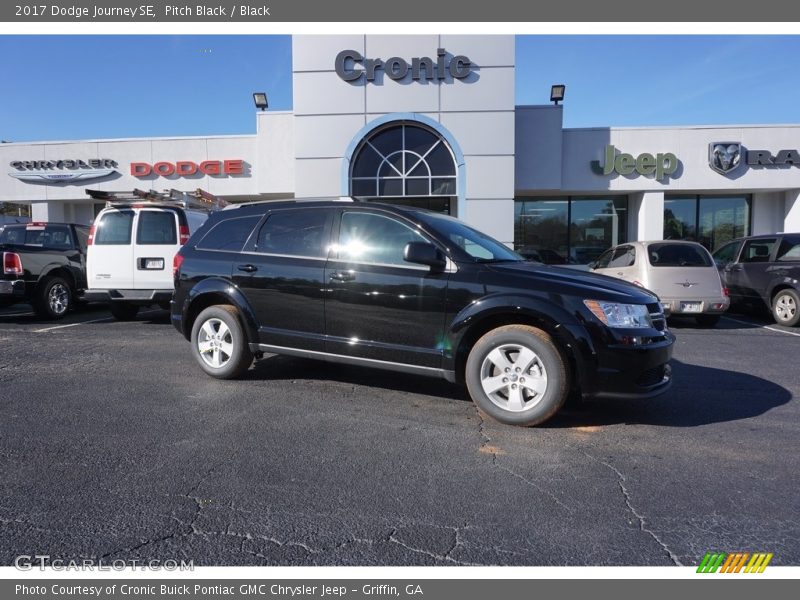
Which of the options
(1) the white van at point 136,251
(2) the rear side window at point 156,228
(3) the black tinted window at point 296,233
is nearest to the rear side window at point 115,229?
(1) the white van at point 136,251

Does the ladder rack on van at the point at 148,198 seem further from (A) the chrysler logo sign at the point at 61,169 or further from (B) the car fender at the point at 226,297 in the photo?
(A) the chrysler logo sign at the point at 61,169

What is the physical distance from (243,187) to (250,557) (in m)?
17.8

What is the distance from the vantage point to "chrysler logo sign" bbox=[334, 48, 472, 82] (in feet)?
51.5

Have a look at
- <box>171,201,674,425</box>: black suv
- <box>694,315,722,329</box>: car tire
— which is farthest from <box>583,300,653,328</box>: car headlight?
<box>694,315,722,329</box>: car tire

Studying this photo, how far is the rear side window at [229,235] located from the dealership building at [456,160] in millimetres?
9887

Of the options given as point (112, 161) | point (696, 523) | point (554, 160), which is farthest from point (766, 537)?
point (112, 161)

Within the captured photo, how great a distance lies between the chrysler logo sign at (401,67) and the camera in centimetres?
1570

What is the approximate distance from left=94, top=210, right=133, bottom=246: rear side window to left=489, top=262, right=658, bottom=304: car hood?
7149 millimetres

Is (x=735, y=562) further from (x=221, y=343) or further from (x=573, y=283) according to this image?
(x=221, y=343)

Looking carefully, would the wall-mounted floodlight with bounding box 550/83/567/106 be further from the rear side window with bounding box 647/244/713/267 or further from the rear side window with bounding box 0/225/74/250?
the rear side window with bounding box 0/225/74/250

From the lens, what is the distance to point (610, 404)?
4.86m

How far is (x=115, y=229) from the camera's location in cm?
912
